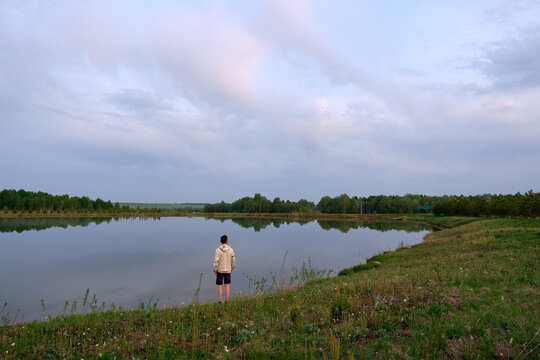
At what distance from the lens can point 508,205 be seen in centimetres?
7556

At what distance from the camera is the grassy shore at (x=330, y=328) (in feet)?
20.1

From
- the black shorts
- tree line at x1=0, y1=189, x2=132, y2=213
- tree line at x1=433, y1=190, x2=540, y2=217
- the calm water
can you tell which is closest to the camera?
the black shorts

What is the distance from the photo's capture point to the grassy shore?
6.14m

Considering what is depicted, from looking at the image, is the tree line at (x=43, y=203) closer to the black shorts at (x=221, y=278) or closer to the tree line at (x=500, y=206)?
the black shorts at (x=221, y=278)

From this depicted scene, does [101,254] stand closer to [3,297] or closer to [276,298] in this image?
[3,297]

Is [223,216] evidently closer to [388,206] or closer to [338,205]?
[338,205]

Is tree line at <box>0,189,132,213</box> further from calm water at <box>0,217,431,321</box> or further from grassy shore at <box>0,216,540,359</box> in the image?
grassy shore at <box>0,216,540,359</box>

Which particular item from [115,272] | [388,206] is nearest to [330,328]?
[115,272]

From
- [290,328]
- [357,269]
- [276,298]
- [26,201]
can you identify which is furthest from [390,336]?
[26,201]

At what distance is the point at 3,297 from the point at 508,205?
9792 centimetres

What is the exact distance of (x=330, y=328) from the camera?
7414 mm

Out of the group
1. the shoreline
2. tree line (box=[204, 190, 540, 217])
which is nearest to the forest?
tree line (box=[204, 190, 540, 217])

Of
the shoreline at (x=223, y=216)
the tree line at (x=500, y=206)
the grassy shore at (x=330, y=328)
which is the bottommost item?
the shoreline at (x=223, y=216)

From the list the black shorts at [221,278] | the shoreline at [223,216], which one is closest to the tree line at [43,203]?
the shoreline at [223,216]
